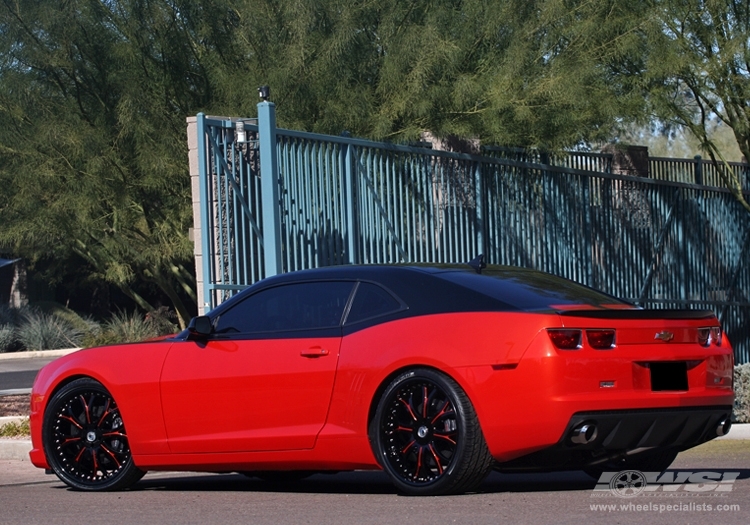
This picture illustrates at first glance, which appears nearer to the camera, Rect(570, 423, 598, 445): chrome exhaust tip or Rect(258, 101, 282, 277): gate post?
Rect(570, 423, 598, 445): chrome exhaust tip

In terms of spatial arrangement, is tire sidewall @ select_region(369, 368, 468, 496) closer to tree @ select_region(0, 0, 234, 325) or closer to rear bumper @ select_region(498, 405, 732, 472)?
rear bumper @ select_region(498, 405, 732, 472)

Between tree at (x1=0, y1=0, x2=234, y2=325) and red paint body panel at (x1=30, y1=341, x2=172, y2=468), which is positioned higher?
tree at (x1=0, y1=0, x2=234, y2=325)

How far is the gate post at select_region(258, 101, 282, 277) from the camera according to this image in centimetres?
1110

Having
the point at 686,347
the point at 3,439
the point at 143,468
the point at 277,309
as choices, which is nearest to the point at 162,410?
the point at 143,468

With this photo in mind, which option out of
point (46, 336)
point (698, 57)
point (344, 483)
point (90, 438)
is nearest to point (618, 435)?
point (344, 483)

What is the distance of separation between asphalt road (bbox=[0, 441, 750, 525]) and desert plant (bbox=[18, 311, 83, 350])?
726 inches

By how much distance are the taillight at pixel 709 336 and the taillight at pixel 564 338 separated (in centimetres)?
93

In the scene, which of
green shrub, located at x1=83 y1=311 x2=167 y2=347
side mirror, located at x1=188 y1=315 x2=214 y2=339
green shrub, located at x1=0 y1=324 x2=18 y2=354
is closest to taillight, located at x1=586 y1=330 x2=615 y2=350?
side mirror, located at x1=188 y1=315 x2=214 y2=339

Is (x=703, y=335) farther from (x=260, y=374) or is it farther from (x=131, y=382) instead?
(x=131, y=382)

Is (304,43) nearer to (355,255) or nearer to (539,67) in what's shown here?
(539,67)

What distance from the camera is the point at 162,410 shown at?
781 centimetres

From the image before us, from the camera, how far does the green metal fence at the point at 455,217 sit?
37.0ft

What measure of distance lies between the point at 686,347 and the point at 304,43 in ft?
33.1

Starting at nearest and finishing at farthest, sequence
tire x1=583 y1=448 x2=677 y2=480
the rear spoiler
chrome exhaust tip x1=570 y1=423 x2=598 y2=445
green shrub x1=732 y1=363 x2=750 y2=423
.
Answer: chrome exhaust tip x1=570 y1=423 x2=598 y2=445 → the rear spoiler → tire x1=583 y1=448 x2=677 y2=480 → green shrub x1=732 y1=363 x2=750 y2=423
